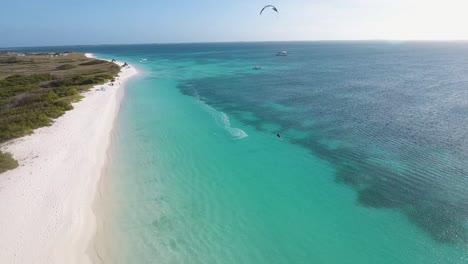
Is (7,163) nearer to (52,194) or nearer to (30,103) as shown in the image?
(52,194)

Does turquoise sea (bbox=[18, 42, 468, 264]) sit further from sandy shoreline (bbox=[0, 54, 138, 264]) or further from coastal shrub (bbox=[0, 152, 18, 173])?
coastal shrub (bbox=[0, 152, 18, 173])

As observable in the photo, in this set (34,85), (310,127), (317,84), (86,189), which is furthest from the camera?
(317,84)

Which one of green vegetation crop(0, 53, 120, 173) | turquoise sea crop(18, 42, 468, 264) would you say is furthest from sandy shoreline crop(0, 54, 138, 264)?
turquoise sea crop(18, 42, 468, 264)

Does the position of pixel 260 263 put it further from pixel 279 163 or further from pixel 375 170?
pixel 375 170

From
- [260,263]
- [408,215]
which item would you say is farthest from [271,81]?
[260,263]

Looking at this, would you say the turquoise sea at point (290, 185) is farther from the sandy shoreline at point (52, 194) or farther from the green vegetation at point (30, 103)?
the green vegetation at point (30, 103)

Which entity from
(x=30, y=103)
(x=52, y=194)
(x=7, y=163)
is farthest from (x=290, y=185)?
(x=30, y=103)

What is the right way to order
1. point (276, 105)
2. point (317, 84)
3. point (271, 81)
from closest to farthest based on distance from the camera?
point (276, 105) → point (317, 84) → point (271, 81)
